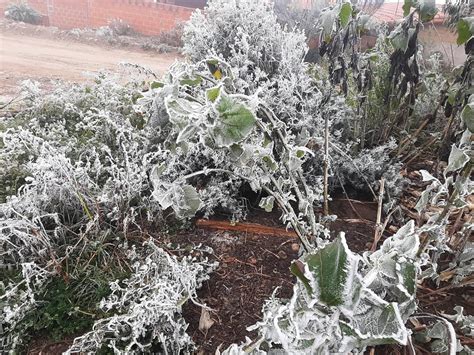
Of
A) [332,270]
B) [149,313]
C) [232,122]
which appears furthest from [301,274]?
[149,313]

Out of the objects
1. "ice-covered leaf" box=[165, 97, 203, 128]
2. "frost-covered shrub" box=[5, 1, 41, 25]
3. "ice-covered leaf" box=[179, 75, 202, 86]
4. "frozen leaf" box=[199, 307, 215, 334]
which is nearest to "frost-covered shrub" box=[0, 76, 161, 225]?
"frozen leaf" box=[199, 307, 215, 334]

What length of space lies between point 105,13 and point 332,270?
14638mm

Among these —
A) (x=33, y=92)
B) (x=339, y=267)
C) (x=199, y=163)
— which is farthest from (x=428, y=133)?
(x=33, y=92)

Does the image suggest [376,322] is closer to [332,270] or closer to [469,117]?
[332,270]

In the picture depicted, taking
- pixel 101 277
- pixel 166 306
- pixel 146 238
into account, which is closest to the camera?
pixel 166 306

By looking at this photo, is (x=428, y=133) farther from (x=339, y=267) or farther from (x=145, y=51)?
(x=145, y=51)

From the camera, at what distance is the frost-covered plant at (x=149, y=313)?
4.39 ft

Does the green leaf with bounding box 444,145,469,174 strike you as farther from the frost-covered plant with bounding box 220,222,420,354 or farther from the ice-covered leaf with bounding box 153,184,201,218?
the ice-covered leaf with bounding box 153,184,201,218

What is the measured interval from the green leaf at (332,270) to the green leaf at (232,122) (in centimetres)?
28

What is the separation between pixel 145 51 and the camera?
34.7 ft

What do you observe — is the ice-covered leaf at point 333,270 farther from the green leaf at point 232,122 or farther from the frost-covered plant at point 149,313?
the frost-covered plant at point 149,313

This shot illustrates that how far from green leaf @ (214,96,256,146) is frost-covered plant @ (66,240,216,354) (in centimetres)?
72

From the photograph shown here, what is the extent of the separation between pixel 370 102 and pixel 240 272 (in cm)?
156

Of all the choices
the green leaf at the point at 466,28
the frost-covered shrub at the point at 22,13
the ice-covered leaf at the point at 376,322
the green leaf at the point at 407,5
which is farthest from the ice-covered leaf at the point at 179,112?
the frost-covered shrub at the point at 22,13
